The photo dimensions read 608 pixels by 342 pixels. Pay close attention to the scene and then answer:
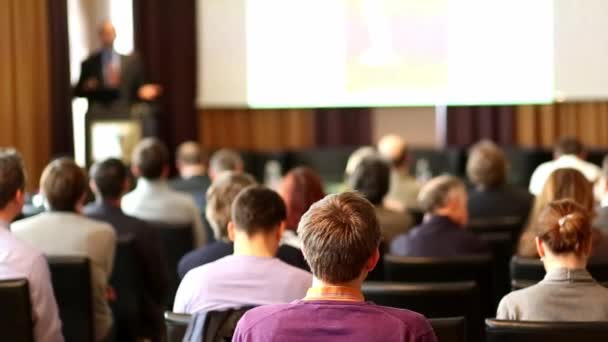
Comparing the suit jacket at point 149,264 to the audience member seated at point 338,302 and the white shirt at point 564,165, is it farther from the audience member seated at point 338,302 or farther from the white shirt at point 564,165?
the white shirt at point 564,165

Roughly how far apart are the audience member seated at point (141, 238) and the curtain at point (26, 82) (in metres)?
3.83

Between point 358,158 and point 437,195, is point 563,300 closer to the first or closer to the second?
point 437,195

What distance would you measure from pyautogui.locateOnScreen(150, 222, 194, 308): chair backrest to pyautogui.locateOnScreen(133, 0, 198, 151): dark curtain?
17.9 ft

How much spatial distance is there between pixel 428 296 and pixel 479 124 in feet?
24.0

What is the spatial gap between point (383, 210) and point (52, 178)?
1679 millimetres

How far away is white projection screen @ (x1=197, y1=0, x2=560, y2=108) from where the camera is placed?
32.1 ft

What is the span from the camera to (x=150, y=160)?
5414mm

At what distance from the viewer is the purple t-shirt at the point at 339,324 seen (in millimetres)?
2082

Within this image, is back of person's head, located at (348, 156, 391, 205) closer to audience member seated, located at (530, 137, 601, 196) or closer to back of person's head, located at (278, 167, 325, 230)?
back of person's head, located at (278, 167, 325, 230)

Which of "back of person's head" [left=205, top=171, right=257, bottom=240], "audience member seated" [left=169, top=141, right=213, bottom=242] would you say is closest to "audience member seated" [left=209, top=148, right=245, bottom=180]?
"audience member seated" [left=169, top=141, right=213, bottom=242]

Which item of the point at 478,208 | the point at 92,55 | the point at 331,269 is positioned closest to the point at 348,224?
the point at 331,269

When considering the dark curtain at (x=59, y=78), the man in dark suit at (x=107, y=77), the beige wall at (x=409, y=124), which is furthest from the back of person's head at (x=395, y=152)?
the beige wall at (x=409, y=124)

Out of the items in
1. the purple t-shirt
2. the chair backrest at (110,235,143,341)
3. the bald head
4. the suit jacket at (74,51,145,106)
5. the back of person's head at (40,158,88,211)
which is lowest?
the chair backrest at (110,235,143,341)

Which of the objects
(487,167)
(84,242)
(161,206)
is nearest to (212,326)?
(84,242)
